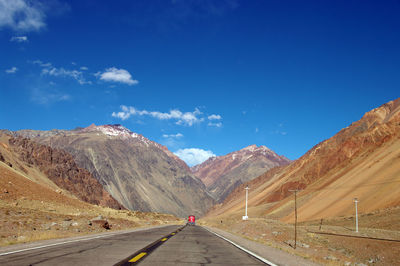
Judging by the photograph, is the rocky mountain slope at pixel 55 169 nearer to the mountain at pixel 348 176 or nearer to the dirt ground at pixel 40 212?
the dirt ground at pixel 40 212

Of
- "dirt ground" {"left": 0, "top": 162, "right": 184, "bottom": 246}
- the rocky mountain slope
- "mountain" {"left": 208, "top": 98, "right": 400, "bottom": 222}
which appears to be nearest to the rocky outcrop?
the rocky mountain slope

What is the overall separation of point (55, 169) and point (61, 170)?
4.16 meters

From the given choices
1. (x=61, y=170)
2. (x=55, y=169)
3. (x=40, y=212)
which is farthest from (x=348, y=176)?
(x=61, y=170)

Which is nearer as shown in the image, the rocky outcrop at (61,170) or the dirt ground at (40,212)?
the dirt ground at (40,212)

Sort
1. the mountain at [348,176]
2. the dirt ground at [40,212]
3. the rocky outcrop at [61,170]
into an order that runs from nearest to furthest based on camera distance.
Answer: the dirt ground at [40,212] < the mountain at [348,176] < the rocky outcrop at [61,170]

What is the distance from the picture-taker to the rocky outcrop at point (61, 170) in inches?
4328

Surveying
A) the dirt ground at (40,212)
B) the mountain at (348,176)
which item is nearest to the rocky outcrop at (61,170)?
the dirt ground at (40,212)

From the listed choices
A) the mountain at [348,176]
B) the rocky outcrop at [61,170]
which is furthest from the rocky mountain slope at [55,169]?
the mountain at [348,176]

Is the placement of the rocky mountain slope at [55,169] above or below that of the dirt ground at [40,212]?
above

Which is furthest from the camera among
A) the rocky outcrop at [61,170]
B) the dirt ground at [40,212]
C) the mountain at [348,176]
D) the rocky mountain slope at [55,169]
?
the rocky outcrop at [61,170]

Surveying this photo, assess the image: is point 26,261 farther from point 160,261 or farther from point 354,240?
point 354,240

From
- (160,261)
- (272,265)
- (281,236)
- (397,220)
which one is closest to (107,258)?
(160,261)

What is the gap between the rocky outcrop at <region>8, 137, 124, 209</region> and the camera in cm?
10994

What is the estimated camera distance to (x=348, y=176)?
3191 inches
